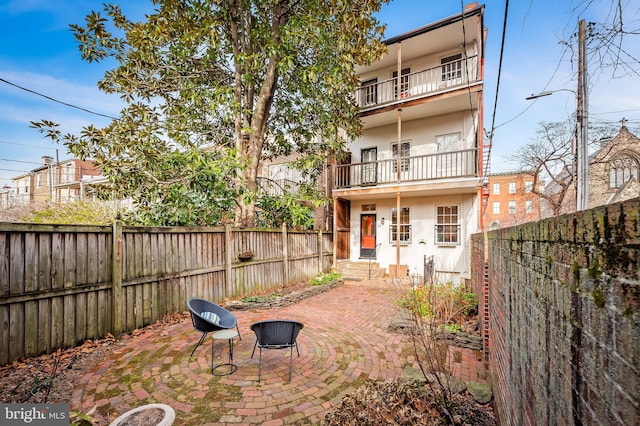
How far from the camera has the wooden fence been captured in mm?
3723

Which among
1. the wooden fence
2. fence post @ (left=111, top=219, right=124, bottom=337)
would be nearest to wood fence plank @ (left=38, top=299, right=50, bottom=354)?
the wooden fence

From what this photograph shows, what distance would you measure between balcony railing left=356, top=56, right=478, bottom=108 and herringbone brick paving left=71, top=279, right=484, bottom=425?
9.26m

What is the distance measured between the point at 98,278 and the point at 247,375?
120 inches

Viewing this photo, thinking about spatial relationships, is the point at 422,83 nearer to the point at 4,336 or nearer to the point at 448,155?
the point at 448,155

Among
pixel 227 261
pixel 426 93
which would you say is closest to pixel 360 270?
pixel 227 261

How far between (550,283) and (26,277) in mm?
5661

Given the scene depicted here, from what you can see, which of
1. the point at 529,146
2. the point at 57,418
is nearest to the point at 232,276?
the point at 57,418

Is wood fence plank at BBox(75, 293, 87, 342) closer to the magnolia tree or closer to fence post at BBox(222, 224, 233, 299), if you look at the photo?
the magnolia tree

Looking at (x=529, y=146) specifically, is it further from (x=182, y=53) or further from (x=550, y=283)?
(x=550, y=283)

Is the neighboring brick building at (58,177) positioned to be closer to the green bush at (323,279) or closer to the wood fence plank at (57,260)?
the green bush at (323,279)

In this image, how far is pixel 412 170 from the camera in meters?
11.5

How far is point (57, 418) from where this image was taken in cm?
229

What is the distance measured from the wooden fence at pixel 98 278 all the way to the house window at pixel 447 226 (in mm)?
8107

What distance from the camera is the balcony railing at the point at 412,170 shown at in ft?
33.8
